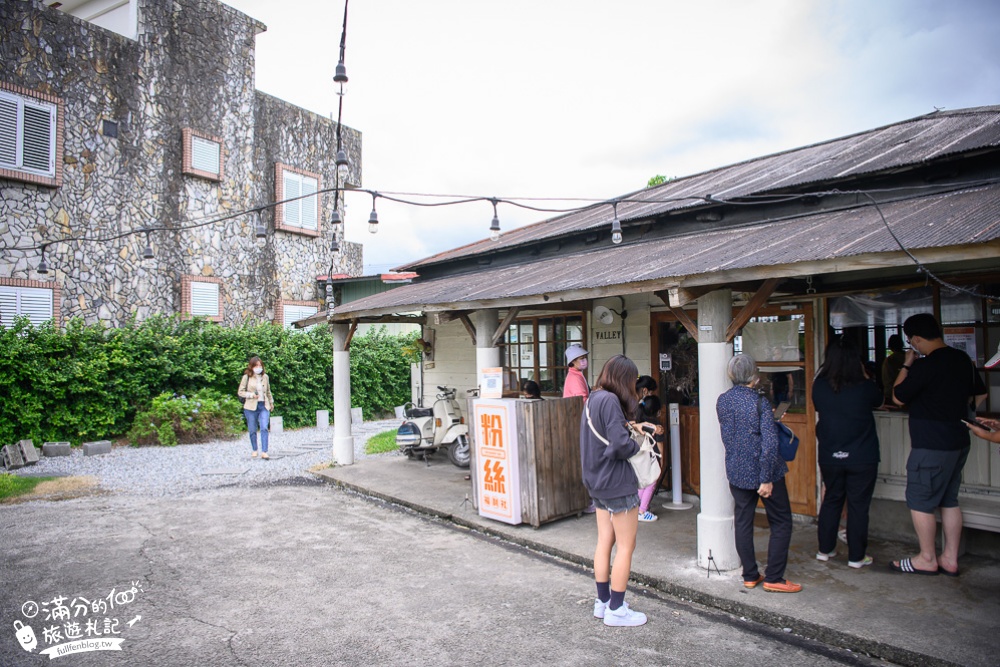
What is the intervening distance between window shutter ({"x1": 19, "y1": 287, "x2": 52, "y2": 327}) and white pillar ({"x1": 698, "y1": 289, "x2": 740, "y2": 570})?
45.6 feet

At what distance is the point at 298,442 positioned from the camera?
13.7 metres

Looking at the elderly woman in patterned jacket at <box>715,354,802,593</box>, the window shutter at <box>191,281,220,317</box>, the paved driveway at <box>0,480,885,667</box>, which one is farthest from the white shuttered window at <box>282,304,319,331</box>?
the elderly woman in patterned jacket at <box>715,354,802,593</box>

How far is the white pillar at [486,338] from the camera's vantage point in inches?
303

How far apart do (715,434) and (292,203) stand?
55.1ft

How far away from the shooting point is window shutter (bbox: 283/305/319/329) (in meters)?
19.3

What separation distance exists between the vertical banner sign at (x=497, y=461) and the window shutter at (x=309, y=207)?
48.1 feet

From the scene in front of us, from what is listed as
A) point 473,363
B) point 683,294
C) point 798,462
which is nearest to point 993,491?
point 798,462

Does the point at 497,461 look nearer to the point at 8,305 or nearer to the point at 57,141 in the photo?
the point at 8,305

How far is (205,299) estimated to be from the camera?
17.1 meters

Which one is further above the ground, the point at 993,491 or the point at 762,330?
the point at 762,330

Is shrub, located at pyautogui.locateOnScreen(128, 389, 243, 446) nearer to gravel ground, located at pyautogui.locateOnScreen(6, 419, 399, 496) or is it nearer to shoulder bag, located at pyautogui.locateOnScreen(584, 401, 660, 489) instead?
gravel ground, located at pyautogui.locateOnScreen(6, 419, 399, 496)

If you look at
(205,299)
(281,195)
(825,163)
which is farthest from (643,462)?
(281,195)

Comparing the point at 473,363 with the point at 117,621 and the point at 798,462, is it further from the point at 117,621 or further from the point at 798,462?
the point at 117,621

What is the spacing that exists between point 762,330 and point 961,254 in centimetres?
322
